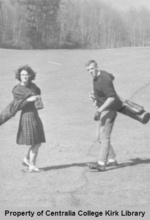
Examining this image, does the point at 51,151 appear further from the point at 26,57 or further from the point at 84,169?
the point at 26,57

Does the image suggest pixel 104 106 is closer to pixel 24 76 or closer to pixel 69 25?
pixel 24 76

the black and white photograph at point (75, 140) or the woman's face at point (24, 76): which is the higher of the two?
the woman's face at point (24, 76)

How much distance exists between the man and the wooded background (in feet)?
95.5

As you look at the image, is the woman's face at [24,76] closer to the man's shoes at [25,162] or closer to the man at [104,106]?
the man at [104,106]

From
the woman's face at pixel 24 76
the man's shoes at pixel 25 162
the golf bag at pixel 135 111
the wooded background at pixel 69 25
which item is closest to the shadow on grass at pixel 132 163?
the golf bag at pixel 135 111

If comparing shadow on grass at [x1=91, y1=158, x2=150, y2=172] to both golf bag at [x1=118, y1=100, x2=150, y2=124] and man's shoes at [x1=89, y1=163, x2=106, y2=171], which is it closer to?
man's shoes at [x1=89, y1=163, x2=106, y2=171]

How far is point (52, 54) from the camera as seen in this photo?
27906 millimetres

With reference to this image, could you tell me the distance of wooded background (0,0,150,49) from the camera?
38.6m

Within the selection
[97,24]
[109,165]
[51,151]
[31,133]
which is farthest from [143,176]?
[97,24]

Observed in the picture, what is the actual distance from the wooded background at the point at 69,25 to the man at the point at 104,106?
29.1 meters

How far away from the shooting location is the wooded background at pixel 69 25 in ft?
127

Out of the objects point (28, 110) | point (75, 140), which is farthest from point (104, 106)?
point (75, 140)

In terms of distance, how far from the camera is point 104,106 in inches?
318

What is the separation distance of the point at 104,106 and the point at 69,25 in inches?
1336
